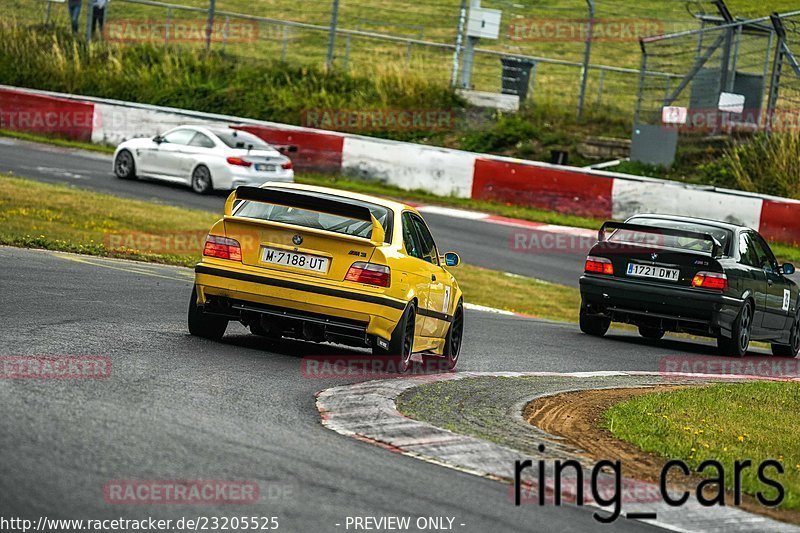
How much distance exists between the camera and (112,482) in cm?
546

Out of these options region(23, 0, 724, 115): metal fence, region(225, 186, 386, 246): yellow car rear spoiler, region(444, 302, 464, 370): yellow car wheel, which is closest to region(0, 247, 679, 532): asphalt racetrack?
region(444, 302, 464, 370): yellow car wheel

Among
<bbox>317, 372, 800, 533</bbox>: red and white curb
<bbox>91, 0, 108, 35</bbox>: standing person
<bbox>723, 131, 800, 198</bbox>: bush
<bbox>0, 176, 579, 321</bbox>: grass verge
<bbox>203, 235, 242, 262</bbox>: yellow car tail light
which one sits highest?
<bbox>91, 0, 108, 35</bbox>: standing person

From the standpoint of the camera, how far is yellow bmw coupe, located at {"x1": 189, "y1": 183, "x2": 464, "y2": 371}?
9.85 metres

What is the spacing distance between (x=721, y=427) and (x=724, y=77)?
19.1 m

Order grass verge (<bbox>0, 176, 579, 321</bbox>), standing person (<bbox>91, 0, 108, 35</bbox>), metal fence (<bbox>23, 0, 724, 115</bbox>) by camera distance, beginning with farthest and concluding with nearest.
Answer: standing person (<bbox>91, 0, 108, 35</bbox>)
metal fence (<bbox>23, 0, 724, 115</bbox>)
grass verge (<bbox>0, 176, 579, 321</bbox>)

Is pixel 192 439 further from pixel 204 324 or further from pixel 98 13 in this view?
pixel 98 13

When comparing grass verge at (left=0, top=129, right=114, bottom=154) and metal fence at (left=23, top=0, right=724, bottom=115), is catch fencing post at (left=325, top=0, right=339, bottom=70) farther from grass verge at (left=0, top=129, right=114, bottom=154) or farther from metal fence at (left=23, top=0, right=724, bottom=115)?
grass verge at (left=0, top=129, right=114, bottom=154)

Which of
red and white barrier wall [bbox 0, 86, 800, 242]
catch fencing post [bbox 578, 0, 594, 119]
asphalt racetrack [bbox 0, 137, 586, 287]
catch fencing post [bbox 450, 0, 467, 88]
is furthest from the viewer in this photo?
catch fencing post [bbox 450, 0, 467, 88]

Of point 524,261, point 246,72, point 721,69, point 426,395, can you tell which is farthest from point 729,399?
point 246,72

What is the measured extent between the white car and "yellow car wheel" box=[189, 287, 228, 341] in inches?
554

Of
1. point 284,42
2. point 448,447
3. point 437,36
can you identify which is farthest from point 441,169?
point 448,447

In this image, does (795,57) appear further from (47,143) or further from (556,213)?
(47,143)

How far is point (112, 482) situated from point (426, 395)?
382 centimetres

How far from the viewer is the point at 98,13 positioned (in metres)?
35.2
